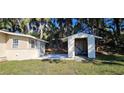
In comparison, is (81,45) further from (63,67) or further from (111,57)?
(63,67)

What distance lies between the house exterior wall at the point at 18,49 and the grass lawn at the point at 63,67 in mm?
347

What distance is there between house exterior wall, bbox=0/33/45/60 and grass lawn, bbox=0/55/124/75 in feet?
1.14

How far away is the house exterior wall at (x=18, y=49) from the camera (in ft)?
24.5

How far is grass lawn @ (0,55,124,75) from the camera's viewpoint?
252 inches

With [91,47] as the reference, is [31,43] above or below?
above

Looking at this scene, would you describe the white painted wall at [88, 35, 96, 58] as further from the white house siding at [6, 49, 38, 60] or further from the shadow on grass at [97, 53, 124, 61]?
the white house siding at [6, 49, 38, 60]

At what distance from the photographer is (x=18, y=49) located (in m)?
7.90

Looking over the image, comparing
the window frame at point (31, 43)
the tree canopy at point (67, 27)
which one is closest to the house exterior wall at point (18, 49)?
the window frame at point (31, 43)

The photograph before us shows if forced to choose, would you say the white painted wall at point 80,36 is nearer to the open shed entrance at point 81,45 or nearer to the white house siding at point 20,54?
the open shed entrance at point 81,45

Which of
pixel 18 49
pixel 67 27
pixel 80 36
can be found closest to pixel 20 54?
pixel 18 49

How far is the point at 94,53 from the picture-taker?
7801 mm

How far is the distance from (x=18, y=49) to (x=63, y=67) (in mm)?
2237

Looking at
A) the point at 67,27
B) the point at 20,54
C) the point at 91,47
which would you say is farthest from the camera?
the point at 91,47
